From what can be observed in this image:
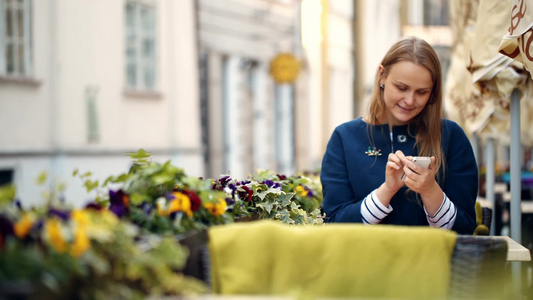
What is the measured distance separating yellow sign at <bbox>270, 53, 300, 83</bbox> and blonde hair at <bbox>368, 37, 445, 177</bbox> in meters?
13.8

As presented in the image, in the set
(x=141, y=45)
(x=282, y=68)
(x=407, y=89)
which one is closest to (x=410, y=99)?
(x=407, y=89)

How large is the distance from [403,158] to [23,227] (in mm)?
1535

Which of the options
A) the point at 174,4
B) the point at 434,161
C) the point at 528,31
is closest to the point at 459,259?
the point at 434,161

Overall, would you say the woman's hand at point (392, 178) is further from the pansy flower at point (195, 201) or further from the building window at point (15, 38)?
the building window at point (15, 38)

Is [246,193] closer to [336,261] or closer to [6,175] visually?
[336,261]

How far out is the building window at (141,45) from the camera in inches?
495


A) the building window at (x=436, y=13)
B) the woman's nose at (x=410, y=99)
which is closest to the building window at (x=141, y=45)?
the woman's nose at (x=410, y=99)

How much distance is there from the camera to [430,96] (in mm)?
2953

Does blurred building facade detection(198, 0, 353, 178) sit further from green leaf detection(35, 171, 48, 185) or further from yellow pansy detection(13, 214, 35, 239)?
yellow pansy detection(13, 214, 35, 239)

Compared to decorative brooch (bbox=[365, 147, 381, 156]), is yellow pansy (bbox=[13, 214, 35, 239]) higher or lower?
lower

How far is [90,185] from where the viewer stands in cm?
228

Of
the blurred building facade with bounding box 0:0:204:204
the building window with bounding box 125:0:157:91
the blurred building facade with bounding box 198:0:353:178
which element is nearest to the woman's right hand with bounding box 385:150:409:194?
the blurred building facade with bounding box 0:0:204:204

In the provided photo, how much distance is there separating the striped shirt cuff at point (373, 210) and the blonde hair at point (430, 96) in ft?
0.88

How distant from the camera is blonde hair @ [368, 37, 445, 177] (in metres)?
2.87
